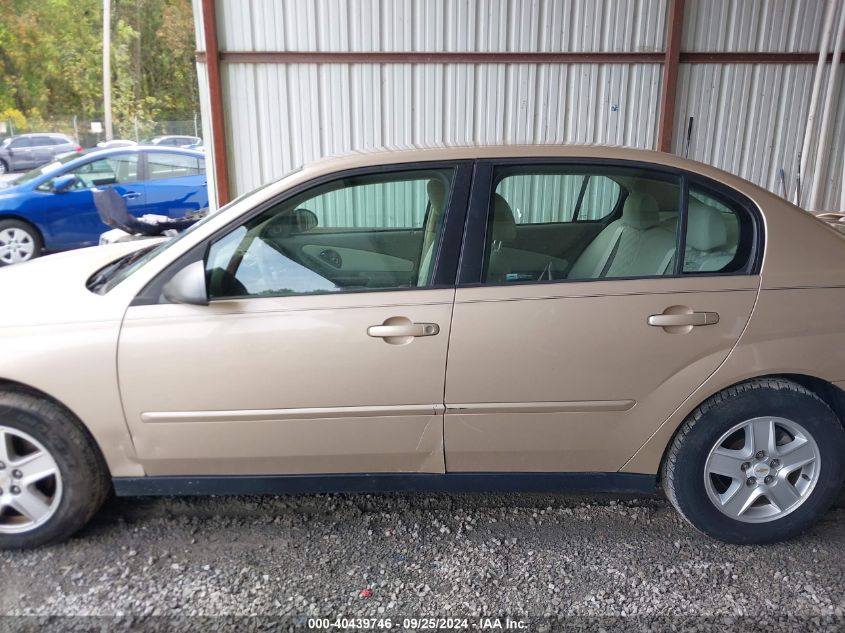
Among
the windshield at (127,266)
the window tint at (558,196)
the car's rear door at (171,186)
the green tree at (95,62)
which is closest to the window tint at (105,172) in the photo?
the car's rear door at (171,186)

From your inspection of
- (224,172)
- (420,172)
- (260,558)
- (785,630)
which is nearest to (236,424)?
(260,558)

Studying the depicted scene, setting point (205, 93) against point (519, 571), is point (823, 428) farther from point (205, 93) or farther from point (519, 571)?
point (205, 93)

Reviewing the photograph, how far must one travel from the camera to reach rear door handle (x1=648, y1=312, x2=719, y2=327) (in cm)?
279

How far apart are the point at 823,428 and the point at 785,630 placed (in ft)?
2.75

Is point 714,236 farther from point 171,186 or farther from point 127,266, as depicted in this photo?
point 171,186

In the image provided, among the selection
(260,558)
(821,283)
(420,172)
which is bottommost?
(260,558)

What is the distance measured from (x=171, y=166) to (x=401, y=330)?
310 inches

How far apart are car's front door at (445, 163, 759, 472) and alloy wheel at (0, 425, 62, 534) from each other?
1.66 m

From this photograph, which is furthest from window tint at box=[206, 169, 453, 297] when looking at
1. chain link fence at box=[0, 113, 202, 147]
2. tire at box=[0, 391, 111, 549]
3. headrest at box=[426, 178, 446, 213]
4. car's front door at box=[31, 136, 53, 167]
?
car's front door at box=[31, 136, 53, 167]

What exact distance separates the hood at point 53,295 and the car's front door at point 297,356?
164 mm

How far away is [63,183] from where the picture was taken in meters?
9.10

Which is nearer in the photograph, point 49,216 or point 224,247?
point 224,247

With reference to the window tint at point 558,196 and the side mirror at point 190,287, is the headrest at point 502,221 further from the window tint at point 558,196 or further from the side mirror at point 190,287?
the side mirror at point 190,287

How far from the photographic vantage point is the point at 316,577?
9.30 feet
